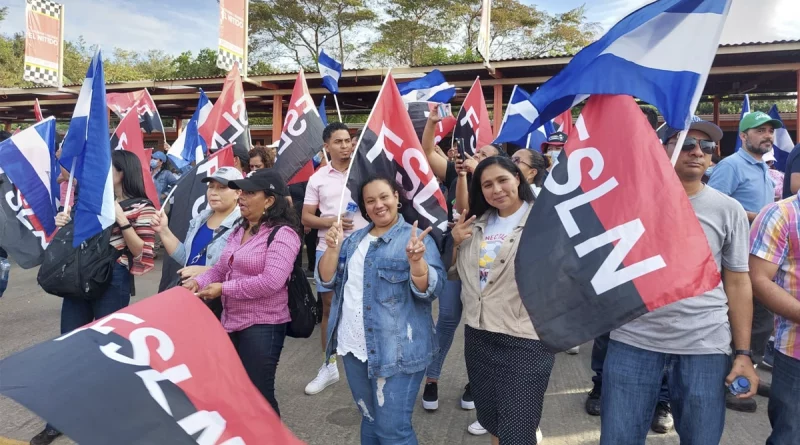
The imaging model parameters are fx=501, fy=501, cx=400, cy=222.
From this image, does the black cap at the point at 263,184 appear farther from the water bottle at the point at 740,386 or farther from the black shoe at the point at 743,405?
the black shoe at the point at 743,405

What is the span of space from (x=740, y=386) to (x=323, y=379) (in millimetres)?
2575

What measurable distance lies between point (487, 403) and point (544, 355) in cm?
37

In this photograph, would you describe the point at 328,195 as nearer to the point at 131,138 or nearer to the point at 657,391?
the point at 131,138

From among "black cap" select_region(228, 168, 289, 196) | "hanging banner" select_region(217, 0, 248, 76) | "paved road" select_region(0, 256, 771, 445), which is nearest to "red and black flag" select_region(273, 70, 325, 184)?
"paved road" select_region(0, 256, 771, 445)

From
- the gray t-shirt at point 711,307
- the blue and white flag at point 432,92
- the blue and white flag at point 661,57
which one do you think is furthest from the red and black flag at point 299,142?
the gray t-shirt at point 711,307

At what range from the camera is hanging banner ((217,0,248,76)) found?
10297 millimetres

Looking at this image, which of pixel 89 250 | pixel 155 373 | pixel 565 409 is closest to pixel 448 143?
pixel 565 409

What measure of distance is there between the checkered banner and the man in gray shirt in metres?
16.2

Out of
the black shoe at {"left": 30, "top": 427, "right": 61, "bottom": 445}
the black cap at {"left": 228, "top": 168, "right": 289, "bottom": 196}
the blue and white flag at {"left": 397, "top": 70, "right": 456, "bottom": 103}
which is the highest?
the blue and white flag at {"left": 397, "top": 70, "right": 456, "bottom": 103}

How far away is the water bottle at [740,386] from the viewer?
6.29ft

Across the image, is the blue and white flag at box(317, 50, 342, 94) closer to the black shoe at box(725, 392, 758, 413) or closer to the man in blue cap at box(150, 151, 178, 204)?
the man in blue cap at box(150, 151, 178, 204)

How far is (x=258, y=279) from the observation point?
2.43m

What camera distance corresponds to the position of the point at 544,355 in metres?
2.20

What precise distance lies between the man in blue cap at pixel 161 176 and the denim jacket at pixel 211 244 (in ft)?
15.3
